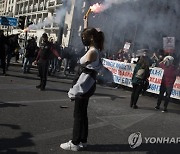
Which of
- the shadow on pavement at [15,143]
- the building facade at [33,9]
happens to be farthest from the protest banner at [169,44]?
the building facade at [33,9]

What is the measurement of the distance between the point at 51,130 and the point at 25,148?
109 centimetres

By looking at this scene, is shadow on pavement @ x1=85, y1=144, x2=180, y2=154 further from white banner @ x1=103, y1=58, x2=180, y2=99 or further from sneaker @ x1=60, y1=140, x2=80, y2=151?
white banner @ x1=103, y1=58, x2=180, y2=99

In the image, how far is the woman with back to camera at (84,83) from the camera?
204 inches

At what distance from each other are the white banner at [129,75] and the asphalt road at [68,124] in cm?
123

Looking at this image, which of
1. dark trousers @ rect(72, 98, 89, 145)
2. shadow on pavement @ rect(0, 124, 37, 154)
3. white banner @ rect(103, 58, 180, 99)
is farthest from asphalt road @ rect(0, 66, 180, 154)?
white banner @ rect(103, 58, 180, 99)

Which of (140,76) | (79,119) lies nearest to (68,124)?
(79,119)

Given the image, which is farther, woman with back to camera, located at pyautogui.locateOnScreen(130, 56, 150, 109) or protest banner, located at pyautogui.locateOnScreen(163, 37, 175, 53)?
protest banner, located at pyautogui.locateOnScreen(163, 37, 175, 53)

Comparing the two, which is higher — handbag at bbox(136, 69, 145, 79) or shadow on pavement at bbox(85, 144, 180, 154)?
handbag at bbox(136, 69, 145, 79)

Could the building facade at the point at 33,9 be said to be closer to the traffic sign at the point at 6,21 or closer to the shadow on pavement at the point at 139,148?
the traffic sign at the point at 6,21

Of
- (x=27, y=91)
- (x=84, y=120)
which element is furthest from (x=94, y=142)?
(x=27, y=91)

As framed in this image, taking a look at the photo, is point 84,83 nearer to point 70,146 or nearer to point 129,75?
point 70,146

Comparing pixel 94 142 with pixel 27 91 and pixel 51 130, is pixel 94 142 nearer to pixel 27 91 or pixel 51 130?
pixel 51 130

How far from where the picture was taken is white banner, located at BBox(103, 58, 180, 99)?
1156 cm

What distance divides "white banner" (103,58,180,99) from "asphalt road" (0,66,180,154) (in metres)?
1.23
